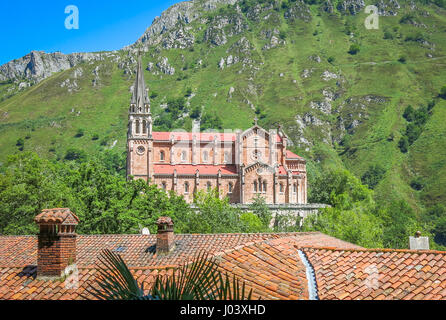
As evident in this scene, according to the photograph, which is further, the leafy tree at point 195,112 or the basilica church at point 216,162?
the leafy tree at point 195,112

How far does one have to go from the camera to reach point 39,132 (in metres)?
164

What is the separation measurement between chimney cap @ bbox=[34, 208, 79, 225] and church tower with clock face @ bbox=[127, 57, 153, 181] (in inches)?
2483

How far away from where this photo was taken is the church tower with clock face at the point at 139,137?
81000 mm

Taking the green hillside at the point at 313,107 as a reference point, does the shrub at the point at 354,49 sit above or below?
above

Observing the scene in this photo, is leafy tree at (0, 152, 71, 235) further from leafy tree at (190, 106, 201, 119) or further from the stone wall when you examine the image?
leafy tree at (190, 106, 201, 119)

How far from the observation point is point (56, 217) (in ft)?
51.1

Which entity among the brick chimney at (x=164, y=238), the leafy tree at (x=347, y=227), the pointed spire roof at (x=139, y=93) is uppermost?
the pointed spire roof at (x=139, y=93)

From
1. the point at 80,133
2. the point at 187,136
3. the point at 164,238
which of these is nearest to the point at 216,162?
the point at 187,136

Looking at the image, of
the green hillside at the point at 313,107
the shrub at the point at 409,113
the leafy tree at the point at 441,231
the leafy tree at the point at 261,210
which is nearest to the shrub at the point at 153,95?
the green hillside at the point at 313,107

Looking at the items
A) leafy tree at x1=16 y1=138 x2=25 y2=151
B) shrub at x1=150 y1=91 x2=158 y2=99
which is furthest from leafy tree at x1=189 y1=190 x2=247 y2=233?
shrub at x1=150 y1=91 x2=158 y2=99

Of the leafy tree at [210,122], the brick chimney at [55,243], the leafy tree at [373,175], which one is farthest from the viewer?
the leafy tree at [210,122]

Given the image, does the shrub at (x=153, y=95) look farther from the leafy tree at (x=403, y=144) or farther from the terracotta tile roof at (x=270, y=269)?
the terracotta tile roof at (x=270, y=269)

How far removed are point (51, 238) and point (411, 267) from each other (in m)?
10.7

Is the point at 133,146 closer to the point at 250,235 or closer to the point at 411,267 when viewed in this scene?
the point at 250,235
